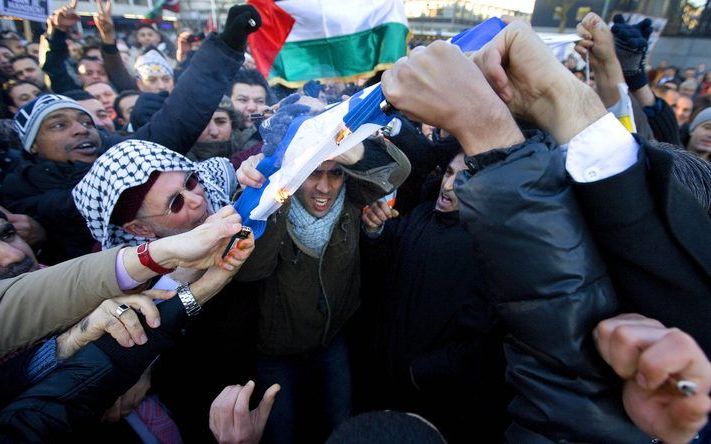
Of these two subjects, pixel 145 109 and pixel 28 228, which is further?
pixel 145 109

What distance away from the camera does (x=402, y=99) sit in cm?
92

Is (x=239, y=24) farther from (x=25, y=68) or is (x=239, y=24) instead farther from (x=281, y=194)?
(x=25, y=68)

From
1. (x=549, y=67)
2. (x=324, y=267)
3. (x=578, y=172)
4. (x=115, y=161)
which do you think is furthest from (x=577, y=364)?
(x=115, y=161)

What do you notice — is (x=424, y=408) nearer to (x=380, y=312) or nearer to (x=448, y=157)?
(x=380, y=312)

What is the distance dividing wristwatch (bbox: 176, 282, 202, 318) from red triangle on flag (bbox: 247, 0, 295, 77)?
1711mm

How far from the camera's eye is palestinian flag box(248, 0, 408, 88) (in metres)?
2.42

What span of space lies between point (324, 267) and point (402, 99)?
1.20 metres

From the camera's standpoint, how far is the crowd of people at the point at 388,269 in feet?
2.52

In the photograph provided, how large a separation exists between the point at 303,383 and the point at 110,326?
4.40 feet

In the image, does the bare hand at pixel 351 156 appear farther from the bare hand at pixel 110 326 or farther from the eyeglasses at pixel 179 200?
the bare hand at pixel 110 326

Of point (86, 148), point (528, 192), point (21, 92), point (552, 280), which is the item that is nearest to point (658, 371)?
point (552, 280)

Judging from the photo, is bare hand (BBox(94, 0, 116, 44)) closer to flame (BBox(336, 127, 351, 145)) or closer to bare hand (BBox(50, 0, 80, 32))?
bare hand (BBox(50, 0, 80, 32))

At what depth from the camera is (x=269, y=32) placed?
8.21 feet

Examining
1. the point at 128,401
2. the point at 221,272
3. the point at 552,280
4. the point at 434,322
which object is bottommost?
the point at 434,322
